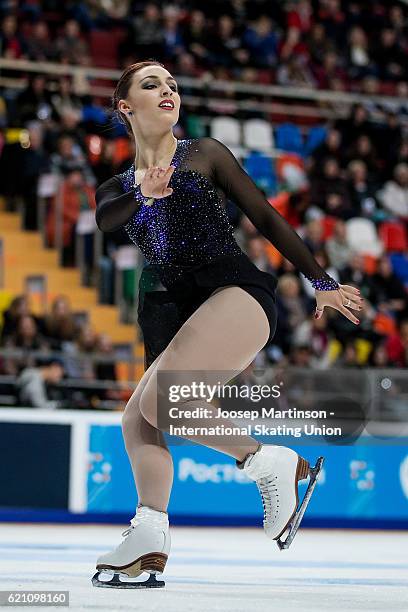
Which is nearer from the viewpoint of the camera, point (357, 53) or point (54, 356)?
point (54, 356)

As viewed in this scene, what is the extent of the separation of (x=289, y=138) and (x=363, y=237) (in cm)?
167

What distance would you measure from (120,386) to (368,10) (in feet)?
28.5

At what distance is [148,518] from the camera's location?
3.45m

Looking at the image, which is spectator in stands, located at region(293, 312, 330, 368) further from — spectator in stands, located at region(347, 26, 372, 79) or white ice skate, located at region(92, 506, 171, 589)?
white ice skate, located at region(92, 506, 171, 589)

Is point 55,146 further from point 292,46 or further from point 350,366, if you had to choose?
point 292,46

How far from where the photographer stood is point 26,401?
8023 millimetres

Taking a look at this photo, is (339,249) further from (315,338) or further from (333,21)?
(333,21)

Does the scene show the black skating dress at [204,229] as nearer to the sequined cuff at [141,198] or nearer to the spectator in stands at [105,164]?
the sequined cuff at [141,198]

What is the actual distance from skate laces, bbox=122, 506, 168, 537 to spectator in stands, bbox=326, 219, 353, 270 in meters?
7.38

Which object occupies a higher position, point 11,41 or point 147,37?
point 147,37

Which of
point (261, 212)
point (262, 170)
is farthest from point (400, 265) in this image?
point (261, 212)

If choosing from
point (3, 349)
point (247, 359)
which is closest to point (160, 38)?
point (3, 349)

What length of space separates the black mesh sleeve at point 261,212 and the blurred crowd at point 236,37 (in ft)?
26.2

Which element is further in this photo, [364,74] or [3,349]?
[364,74]
